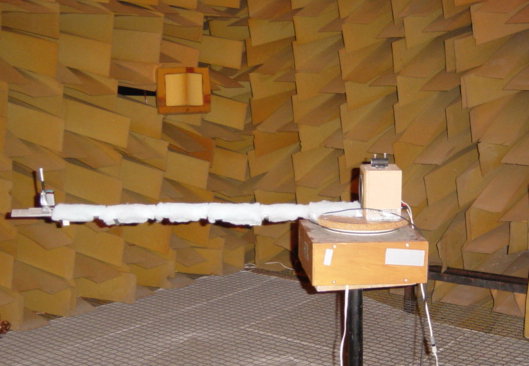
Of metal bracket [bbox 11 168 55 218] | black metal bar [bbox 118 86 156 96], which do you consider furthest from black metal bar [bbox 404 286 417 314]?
metal bracket [bbox 11 168 55 218]

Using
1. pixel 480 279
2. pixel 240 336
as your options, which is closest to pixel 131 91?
pixel 240 336


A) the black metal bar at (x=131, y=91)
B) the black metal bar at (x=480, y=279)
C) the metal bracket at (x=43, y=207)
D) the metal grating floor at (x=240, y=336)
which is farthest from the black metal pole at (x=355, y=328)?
the black metal bar at (x=131, y=91)

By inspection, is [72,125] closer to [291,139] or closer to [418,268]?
[291,139]

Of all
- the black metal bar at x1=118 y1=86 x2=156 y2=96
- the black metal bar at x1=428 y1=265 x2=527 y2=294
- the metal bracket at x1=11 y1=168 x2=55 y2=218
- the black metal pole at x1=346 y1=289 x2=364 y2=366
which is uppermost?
the black metal bar at x1=118 y1=86 x2=156 y2=96

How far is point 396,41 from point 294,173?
87cm

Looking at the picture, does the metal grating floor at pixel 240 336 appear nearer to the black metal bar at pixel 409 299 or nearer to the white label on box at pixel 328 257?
the black metal bar at pixel 409 299

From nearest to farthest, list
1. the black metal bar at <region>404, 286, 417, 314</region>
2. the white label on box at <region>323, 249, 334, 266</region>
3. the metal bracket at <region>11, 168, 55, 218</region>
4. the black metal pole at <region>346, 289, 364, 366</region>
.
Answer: the white label on box at <region>323, 249, 334, 266</region> → the black metal pole at <region>346, 289, 364, 366</region> → the metal bracket at <region>11, 168, 55, 218</region> → the black metal bar at <region>404, 286, 417, 314</region>

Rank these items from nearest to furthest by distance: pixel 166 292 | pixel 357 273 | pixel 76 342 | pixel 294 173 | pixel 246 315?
pixel 357 273 < pixel 76 342 < pixel 246 315 < pixel 166 292 < pixel 294 173

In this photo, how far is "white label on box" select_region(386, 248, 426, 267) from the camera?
1.60 m

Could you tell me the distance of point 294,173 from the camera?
3471mm

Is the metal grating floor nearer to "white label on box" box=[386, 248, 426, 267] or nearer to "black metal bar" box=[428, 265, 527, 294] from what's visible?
"black metal bar" box=[428, 265, 527, 294]

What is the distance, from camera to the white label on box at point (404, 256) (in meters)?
1.60

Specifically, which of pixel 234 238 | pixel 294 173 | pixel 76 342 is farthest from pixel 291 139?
pixel 76 342

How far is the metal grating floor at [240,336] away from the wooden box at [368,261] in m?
0.86
